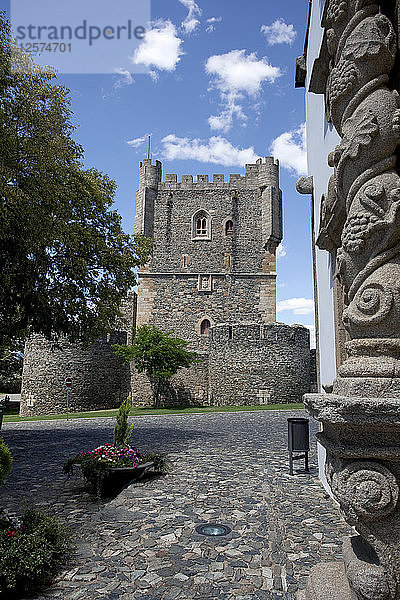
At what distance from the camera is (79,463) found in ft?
22.5

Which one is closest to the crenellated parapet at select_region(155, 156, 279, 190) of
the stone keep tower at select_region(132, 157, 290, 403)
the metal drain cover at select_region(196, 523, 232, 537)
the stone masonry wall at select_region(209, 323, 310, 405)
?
the stone keep tower at select_region(132, 157, 290, 403)

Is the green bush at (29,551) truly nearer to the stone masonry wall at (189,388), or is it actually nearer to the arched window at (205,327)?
the stone masonry wall at (189,388)

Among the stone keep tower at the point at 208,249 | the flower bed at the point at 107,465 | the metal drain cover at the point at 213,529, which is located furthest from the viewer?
the stone keep tower at the point at 208,249

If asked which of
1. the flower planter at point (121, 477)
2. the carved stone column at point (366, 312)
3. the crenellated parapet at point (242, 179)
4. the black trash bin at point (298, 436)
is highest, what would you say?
the crenellated parapet at point (242, 179)

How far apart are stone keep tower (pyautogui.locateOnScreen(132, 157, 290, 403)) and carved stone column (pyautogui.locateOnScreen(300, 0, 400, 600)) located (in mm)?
30150

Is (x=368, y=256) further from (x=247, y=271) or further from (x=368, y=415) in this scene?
(x=247, y=271)

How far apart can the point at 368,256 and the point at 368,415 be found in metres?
0.76

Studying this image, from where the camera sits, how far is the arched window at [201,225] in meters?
34.0

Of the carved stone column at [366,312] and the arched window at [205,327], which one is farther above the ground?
the arched window at [205,327]

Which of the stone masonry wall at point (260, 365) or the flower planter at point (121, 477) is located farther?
the stone masonry wall at point (260, 365)

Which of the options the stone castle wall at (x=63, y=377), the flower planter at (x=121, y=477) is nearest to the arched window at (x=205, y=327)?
the stone castle wall at (x=63, y=377)

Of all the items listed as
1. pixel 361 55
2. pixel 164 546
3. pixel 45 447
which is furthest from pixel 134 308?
pixel 361 55

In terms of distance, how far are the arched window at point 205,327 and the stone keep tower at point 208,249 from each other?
0.07 meters

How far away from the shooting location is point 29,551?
11.9 ft
